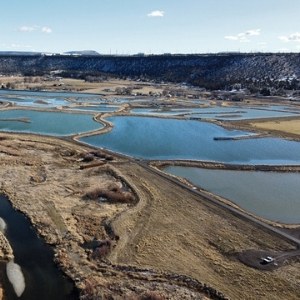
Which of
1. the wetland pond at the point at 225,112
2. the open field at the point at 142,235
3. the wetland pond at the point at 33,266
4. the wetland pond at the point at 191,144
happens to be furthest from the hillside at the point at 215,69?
the wetland pond at the point at 33,266

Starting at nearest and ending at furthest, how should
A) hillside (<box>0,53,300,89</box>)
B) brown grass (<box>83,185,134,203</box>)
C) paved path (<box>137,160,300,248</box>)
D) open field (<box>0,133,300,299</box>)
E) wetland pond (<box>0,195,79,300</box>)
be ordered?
wetland pond (<box>0,195,79,300</box>)
open field (<box>0,133,300,299</box>)
paved path (<box>137,160,300,248</box>)
brown grass (<box>83,185,134,203</box>)
hillside (<box>0,53,300,89</box>)

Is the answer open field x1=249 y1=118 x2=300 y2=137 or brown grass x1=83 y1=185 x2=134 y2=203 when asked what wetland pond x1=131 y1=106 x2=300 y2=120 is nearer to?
open field x1=249 y1=118 x2=300 y2=137

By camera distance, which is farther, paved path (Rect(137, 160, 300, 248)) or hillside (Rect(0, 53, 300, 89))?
hillside (Rect(0, 53, 300, 89))

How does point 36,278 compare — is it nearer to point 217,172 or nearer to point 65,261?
point 65,261

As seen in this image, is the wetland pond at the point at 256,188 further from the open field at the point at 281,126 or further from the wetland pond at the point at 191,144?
the open field at the point at 281,126

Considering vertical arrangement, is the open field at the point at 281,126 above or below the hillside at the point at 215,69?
below

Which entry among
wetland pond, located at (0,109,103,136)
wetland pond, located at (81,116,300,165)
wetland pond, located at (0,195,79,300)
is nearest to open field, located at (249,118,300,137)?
wetland pond, located at (81,116,300,165)

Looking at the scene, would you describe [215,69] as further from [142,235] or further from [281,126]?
[142,235]
